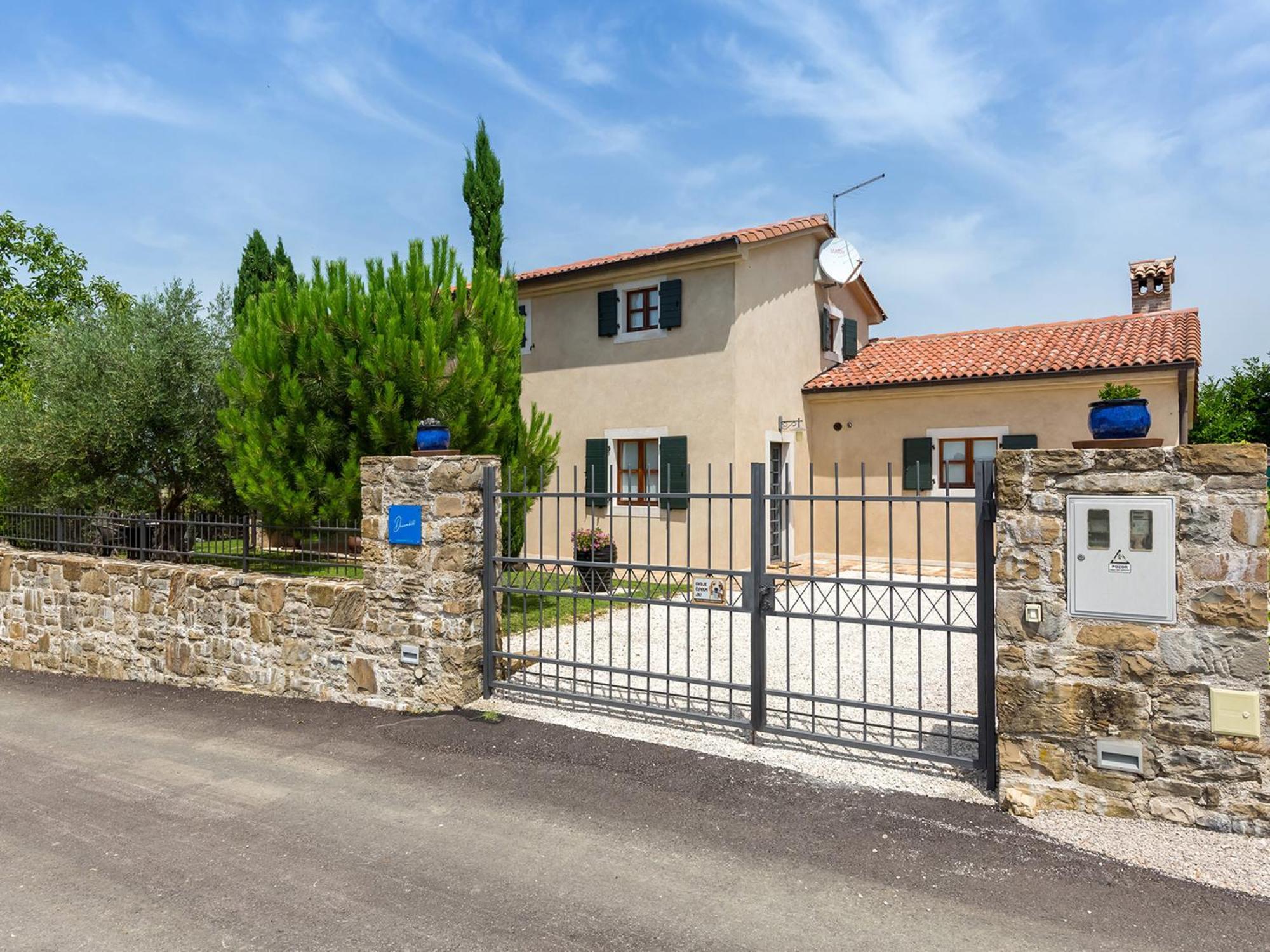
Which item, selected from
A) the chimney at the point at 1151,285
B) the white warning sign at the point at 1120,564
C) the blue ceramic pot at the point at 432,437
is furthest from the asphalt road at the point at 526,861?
the chimney at the point at 1151,285

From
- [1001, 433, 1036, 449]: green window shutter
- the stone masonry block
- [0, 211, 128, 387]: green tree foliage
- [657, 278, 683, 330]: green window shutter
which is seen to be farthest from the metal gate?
[0, 211, 128, 387]: green tree foliage

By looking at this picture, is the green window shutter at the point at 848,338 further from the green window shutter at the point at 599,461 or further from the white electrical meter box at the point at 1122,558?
the white electrical meter box at the point at 1122,558

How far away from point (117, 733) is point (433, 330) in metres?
5.30

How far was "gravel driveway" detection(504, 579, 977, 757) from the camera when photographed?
5348 mm

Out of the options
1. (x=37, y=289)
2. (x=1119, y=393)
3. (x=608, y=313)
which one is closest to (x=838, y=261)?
(x=608, y=313)

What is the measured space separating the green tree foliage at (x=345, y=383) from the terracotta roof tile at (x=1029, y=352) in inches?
314

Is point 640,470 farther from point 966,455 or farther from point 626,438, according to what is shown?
point 966,455

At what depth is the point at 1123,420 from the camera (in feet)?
14.1

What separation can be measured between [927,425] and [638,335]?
564 centimetres

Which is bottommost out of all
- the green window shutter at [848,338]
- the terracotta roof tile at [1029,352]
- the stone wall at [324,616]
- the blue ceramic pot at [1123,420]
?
the stone wall at [324,616]

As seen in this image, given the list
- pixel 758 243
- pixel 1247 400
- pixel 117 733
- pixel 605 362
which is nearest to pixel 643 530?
pixel 605 362

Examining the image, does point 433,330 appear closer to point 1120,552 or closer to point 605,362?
point 605,362

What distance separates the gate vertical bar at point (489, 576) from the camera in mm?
6477

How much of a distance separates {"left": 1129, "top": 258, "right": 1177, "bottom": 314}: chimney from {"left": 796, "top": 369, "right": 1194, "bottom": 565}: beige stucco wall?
4.83 metres
